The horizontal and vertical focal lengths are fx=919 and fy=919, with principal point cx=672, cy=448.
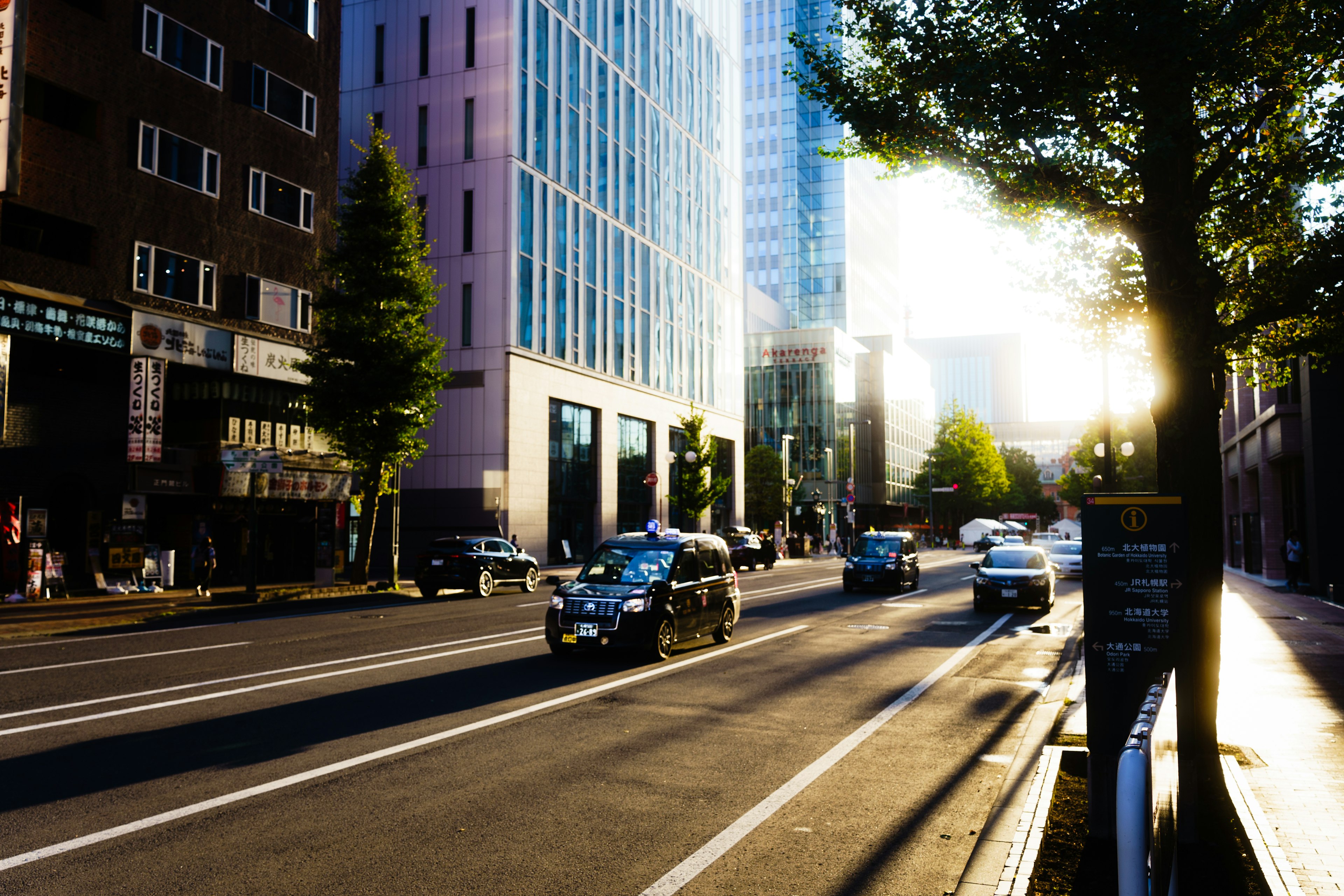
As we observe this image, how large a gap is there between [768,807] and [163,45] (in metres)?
27.7

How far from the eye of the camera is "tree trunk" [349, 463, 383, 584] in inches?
1075

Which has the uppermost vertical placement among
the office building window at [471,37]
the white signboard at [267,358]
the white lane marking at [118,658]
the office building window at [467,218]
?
the office building window at [471,37]

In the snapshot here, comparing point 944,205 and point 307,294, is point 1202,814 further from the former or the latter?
point 307,294

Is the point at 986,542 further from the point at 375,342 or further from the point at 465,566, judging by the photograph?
the point at 375,342

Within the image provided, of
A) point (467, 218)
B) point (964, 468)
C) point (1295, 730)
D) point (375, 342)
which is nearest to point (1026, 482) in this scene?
point (964, 468)

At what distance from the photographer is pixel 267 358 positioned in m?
28.2

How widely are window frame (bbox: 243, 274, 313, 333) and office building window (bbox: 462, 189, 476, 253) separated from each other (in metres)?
11.0

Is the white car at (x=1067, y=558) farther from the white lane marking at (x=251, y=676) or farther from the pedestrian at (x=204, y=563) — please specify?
the pedestrian at (x=204, y=563)

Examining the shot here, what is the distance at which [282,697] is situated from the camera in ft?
32.6

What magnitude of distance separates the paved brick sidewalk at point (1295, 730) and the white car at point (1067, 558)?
16.4 m

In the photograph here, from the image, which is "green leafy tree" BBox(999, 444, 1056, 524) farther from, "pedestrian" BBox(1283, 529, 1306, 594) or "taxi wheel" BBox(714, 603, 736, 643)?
"taxi wheel" BBox(714, 603, 736, 643)

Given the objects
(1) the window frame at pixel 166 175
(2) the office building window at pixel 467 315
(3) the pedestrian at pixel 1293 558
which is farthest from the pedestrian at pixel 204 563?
(3) the pedestrian at pixel 1293 558

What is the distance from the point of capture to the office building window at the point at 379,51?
4312cm

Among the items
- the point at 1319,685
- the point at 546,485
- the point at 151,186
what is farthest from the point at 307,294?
the point at 1319,685
